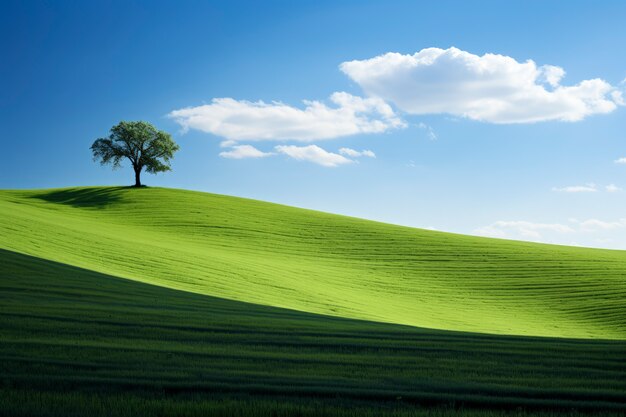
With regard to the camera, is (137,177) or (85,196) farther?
(137,177)

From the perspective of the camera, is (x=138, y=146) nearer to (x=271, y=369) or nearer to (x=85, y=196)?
(x=85, y=196)

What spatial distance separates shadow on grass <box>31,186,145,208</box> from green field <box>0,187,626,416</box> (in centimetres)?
1003

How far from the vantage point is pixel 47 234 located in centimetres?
3073

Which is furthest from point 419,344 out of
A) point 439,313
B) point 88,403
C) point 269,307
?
point 439,313

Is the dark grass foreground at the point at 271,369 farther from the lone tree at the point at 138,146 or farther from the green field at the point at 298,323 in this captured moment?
the lone tree at the point at 138,146

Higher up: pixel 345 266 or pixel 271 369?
pixel 271 369

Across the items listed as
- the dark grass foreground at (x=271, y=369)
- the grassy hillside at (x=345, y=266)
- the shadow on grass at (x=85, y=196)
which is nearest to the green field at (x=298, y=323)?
the dark grass foreground at (x=271, y=369)

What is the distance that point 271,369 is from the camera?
9.17 meters

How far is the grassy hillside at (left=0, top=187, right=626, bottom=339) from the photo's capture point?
2492 cm

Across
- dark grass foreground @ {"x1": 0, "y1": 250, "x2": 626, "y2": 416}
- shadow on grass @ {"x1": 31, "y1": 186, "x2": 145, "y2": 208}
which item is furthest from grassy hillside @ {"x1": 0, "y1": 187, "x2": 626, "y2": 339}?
dark grass foreground @ {"x1": 0, "y1": 250, "x2": 626, "y2": 416}

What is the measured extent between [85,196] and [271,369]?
55.4m

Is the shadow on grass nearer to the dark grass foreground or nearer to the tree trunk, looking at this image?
the tree trunk

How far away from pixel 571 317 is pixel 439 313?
6.10 meters

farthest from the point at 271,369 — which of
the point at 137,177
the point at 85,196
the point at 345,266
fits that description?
the point at 137,177
